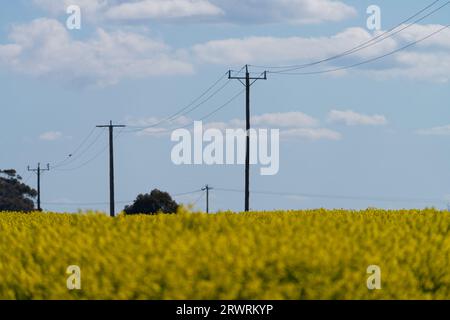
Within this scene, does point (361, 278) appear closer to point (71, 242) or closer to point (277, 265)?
point (277, 265)

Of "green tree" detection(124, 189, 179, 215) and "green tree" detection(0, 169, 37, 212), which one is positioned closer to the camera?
"green tree" detection(124, 189, 179, 215)

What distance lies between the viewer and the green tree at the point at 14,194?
4301 inches

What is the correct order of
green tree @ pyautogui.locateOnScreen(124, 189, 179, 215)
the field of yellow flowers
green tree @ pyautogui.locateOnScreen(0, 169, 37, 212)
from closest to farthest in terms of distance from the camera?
the field of yellow flowers → green tree @ pyautogui.locateOnScreen(124, 189, 179, 215) → green tree @ pyautogui.locateOnScreen(0, 169, 37, 212)

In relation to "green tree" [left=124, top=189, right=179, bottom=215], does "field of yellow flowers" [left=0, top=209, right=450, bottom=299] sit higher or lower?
lower

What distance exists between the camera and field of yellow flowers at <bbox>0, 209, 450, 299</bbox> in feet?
28.0

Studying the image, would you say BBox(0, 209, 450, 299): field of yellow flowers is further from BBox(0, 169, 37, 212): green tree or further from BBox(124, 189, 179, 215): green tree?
BBox(0, 169, 37, 212): green tree

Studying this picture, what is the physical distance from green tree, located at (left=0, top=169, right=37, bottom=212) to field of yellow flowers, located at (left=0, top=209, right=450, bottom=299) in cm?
10103

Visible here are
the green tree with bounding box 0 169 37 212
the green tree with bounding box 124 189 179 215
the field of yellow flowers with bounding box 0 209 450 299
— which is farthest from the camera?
the green tree with bounding box 0 169 37 212

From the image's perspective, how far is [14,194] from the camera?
112 m

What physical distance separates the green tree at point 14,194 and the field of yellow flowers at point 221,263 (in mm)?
101026

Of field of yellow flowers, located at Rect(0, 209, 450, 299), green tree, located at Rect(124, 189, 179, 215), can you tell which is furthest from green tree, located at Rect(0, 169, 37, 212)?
field of yellow flowers, located at Rect(0, 209, 450, 299)

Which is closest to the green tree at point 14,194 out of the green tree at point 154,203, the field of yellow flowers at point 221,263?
the green tree at point 154,203

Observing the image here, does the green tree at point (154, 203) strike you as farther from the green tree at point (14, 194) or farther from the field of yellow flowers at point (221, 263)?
the field of yellow flowers at point (221, 263)
